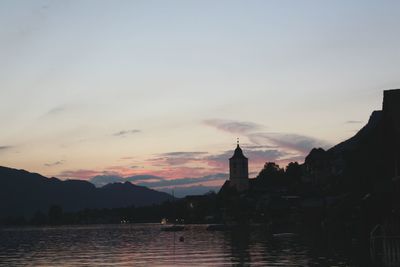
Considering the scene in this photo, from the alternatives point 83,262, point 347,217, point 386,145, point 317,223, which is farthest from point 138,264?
point 317,223

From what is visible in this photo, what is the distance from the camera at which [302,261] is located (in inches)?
2475

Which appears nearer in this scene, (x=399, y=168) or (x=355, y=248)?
(x=399, y=168)

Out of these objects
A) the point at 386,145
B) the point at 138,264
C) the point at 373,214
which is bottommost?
the point at 138,264

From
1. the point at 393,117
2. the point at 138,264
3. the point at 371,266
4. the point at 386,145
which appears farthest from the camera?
the point at 138,264

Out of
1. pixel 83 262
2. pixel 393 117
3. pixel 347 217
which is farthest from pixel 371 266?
pixel 347 217

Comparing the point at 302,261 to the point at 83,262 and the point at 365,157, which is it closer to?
the point at 365,157

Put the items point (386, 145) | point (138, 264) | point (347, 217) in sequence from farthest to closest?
point (347, 217) → point (138, 264) → point (386, 145)

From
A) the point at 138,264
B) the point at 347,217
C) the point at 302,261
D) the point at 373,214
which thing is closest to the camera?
the point at 373,214

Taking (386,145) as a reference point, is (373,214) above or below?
below

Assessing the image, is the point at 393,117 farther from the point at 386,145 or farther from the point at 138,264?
the point at 138,264

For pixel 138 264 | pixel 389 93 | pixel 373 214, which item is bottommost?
pixel 138 264

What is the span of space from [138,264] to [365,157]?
95.4 feet

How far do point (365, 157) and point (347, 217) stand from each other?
2757cm

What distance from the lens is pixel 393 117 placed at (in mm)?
43031
